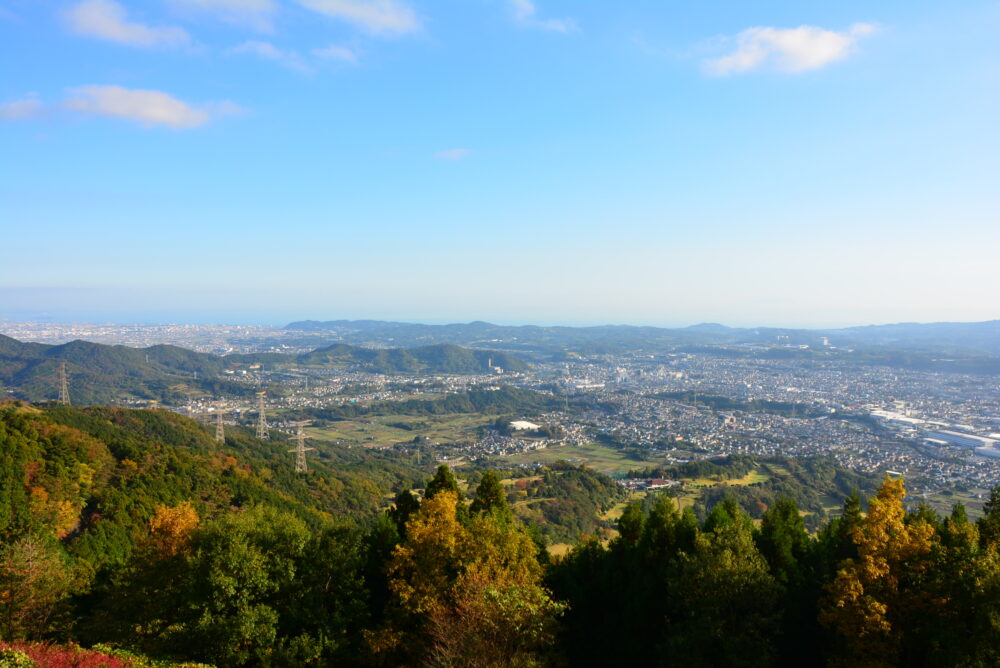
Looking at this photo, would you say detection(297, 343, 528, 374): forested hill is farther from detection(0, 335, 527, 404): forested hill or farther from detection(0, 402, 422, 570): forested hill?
detection(0, 402, 422, 570): forested hill

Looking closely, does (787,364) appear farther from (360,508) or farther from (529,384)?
(360,508)

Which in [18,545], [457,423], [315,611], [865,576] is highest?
[865,576]

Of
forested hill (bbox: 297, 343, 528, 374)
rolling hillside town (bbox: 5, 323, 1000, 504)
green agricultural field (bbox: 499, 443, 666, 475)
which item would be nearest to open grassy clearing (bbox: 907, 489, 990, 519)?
rolling hillside town (bbox: 5, 323, 1000, 504)

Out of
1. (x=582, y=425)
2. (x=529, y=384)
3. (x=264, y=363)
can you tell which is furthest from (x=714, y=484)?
(x=264, y=363)

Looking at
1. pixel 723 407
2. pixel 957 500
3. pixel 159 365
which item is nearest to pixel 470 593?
pixel 957 500

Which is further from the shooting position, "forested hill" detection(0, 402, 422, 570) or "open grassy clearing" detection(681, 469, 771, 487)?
"open grassy clearing" detection(681, 469, 771, 487)

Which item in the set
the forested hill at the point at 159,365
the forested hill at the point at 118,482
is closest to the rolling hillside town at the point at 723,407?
the forested hill at the point at 159,365
